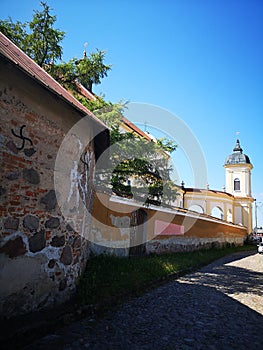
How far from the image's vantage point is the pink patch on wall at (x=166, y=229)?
993 cm

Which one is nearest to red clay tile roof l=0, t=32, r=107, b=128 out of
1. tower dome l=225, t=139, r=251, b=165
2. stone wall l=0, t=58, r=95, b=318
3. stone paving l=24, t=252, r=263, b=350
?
stone wall l=0, t=58, r=95, b=318

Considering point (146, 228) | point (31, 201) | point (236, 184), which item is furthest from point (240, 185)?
point (31, 201)

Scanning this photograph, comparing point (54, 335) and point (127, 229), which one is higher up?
point (127, 229)

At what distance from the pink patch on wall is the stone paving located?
424 cm

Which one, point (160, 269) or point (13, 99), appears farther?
point (160, 269)

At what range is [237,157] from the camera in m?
38.8

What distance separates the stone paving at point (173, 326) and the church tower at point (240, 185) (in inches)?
1283

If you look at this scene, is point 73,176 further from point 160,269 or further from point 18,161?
point 160,269

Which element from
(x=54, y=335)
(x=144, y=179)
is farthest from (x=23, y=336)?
(x=144, y=179)

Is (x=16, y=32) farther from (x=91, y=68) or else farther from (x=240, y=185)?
(x=240, y=185)

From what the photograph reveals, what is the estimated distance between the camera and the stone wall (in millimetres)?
3064

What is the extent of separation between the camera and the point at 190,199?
33.7m

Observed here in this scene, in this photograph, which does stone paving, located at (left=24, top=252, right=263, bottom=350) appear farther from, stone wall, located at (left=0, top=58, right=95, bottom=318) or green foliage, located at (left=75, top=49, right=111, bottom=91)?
green foliage, located at (left=75, top=49, right=111, bottom=91)

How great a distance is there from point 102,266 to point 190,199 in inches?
1141
